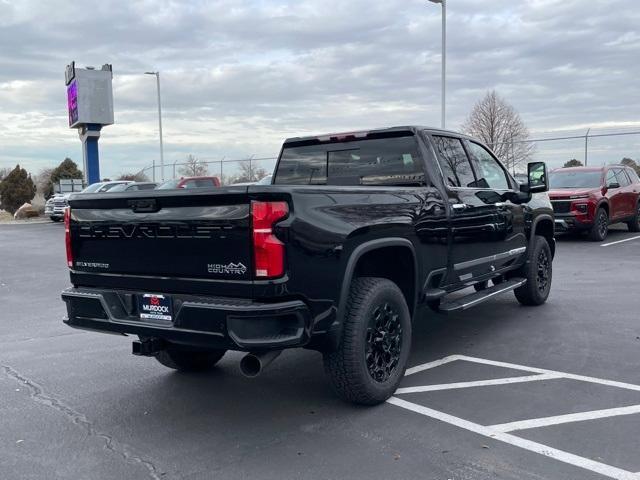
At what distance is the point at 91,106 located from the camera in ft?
107

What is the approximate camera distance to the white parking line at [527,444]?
11.3 feet

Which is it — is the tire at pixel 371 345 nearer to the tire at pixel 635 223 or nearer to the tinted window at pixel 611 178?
the tinted window at pixel 611 178

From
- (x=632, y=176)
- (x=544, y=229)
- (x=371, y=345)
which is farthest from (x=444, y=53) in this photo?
(x=371, y=345)

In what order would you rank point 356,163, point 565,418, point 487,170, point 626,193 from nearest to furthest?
point 565,418 < point 356,163 < point 487,170 < point 626,193

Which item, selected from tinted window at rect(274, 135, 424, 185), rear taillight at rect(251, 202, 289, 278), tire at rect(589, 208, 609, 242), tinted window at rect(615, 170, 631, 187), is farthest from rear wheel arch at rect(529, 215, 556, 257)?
tinted window at rect(615, 170, 631, 187)

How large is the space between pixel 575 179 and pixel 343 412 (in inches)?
490

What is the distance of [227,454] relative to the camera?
3830 mm

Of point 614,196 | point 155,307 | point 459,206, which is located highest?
point 459,206

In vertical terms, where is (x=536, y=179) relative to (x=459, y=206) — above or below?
above

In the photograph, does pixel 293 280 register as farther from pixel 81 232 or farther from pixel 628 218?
pixel 628 218

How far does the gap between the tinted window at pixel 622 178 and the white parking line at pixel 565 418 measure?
12.7m

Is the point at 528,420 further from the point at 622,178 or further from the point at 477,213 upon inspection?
the point at 622,178

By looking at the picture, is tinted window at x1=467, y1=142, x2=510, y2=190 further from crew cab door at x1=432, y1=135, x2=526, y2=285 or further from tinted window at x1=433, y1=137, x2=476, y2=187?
tinted window at x1=433, y1=137, x2=476, y2=187

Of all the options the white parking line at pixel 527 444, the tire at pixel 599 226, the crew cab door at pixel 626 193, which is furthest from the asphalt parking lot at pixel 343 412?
the crew cab door at pixel 626 193
